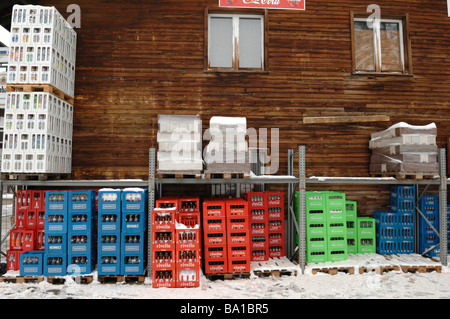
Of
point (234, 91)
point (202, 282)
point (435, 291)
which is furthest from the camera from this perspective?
point (234, 91)

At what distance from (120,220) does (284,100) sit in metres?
5.66

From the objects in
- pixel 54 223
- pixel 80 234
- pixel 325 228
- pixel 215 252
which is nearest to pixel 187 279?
pixel 215 252

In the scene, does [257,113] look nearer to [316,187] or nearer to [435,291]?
[316,187]

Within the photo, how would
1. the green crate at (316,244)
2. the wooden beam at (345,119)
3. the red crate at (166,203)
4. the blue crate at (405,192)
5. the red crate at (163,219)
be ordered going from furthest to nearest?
1. the wooden beam at (345,119)
2. the blue crate at (405,192)
3. the green crate at (316,244)
4. the red crate at (166,203)
5. the red crate at (163,219)

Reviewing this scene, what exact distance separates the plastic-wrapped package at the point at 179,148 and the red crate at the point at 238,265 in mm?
2170

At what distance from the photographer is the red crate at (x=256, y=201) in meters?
7.36

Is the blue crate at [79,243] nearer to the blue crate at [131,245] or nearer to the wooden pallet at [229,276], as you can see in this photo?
the blue crate at [131,245]

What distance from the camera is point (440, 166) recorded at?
24.8 ft

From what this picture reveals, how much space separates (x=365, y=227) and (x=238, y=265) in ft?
12.8

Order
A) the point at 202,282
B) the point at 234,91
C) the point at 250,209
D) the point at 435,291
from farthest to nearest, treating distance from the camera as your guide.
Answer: the point at 234,91 < the point at 250,209 < the point at 202,282 < the point at 435,291

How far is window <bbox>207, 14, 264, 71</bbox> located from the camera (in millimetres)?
8953

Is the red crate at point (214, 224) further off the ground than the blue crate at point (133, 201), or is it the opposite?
the blue crate at point (133, 201)

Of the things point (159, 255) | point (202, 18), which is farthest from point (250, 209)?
point (202, 18)

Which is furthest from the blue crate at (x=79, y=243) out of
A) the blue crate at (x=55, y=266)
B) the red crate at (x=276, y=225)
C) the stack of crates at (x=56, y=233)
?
the red crate at (x=276, y=225)
